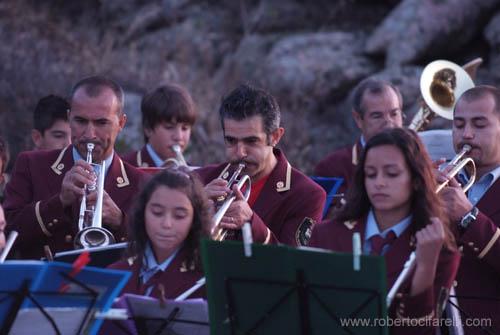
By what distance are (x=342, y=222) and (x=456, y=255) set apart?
54 centimetres

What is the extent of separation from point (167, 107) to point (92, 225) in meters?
2.01

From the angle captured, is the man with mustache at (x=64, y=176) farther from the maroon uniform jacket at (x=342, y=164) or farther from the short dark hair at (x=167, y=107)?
the maroon uniform jacket at (x=342, y=164)

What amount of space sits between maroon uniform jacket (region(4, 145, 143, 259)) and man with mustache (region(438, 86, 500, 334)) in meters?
1.81

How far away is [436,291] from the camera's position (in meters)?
4.55

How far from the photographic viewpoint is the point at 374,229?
4766 millimetres

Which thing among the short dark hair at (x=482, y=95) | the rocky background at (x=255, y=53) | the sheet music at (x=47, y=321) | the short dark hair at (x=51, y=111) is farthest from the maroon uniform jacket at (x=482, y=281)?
the rocky background at (x=255, y=53)

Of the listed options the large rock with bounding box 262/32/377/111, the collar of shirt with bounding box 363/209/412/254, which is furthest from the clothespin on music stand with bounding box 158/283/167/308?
the large rock with bounding box 262/32/377/111

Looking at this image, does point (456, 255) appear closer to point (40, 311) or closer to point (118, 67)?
point (40, 311)

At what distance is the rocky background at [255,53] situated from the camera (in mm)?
11461

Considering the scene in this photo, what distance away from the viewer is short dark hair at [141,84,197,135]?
7500 mm

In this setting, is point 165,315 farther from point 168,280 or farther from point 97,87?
point 97,87

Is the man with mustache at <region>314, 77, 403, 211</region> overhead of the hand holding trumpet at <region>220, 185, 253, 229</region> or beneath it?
overhead

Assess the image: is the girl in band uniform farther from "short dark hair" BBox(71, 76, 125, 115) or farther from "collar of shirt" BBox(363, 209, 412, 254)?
"short dark hair" BBox(71, 76, 125, 115)

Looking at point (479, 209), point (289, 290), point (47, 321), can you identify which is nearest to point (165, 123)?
point (479, 209)
